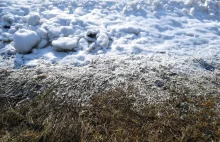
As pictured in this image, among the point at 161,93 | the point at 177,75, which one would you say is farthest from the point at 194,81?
the point at 161,93

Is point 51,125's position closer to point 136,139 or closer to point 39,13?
point 136,139

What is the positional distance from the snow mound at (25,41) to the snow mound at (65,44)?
0.33 metres

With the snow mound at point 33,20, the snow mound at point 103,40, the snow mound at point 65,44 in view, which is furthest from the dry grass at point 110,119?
the snow mound at point 33,20

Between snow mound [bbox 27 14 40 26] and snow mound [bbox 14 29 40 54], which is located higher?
snow mound [bbox 27 14 40 26]

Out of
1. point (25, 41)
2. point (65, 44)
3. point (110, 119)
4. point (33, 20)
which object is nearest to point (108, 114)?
point (110, 119)

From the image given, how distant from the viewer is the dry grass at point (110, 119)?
2770 millimetres

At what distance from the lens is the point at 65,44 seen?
156 inches

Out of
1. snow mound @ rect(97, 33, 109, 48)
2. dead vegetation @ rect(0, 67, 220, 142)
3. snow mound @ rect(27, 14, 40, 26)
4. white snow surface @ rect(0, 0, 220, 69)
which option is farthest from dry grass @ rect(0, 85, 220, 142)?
snow mound @ rect(27, 14, 40, 26)

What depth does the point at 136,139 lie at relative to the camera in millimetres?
2729

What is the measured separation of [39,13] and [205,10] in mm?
3456

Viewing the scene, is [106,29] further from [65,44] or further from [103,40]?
[65,44]

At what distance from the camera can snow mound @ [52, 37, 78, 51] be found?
394cm

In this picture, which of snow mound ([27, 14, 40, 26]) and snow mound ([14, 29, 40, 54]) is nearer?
snow mound ([14, 29, 40, 54])

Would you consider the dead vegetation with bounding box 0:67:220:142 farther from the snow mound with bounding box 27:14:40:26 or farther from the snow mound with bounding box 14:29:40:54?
the snow mound with bounding box 27:14:40:26
